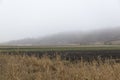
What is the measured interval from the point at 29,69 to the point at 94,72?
14.2 feet

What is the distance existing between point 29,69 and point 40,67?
728 mm

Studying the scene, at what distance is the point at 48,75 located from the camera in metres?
11.8

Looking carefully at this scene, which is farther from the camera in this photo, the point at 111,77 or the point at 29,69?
the point at 29,69

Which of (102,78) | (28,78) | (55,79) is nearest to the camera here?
(102,78)

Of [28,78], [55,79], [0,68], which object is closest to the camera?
[55,79]

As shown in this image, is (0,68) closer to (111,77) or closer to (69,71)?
(69,71)

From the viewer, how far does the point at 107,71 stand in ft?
36.9

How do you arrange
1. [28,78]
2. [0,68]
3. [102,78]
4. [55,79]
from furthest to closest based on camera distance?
[0,68]
[28,78]
[55,79]
[102,78]

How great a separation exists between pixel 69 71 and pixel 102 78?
2129mm

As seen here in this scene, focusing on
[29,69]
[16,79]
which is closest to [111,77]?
[16,79]

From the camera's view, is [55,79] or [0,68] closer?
[55,79]

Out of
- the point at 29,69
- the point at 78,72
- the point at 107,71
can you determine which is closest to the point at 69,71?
the point at 78,72

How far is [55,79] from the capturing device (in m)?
11.2

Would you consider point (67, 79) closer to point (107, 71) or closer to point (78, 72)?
point (78, 72)
